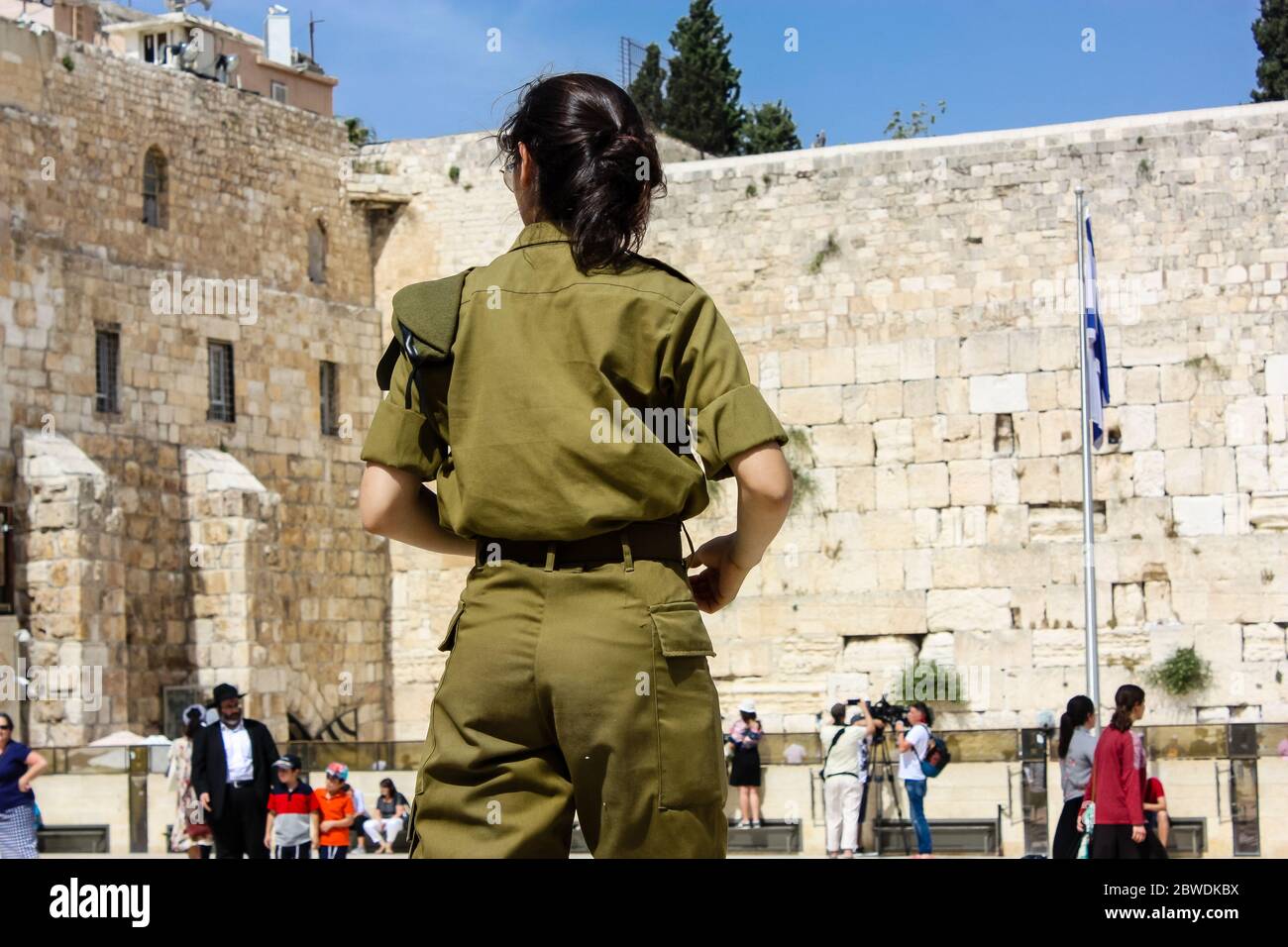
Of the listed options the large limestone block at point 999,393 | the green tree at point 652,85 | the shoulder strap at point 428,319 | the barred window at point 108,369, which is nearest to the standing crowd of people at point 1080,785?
the shoulder strap at point 428,319

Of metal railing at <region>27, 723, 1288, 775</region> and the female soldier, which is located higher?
the female soldier

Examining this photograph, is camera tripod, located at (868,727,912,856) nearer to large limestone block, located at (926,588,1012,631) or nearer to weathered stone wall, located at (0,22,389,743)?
large limestone block, located at (926,588,1012,631)

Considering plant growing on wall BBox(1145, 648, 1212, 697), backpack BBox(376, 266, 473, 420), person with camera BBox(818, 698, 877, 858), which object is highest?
backpack BBox(376, 266, 473, 420)

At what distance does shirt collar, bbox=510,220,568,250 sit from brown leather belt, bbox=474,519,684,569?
0.48 meters

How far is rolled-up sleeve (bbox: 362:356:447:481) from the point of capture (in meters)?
3.32

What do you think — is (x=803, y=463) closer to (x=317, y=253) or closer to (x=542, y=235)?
(x=317, y=253)

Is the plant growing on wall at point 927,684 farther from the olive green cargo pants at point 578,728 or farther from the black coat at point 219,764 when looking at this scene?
the olive green cargo pants at point 578,728

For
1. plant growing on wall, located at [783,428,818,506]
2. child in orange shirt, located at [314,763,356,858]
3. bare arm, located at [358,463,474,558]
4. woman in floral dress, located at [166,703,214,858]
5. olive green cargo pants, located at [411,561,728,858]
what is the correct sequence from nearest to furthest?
olive green cargo pants, located at [411,561,728,858], bare arm, located at [358,463,474,558], woman in floral dress, located at [166,703,214,858], child in orange shirt, located at [314,763,356,858], plant growing on wall, located at [783,428,818,506]

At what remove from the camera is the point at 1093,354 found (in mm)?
17266

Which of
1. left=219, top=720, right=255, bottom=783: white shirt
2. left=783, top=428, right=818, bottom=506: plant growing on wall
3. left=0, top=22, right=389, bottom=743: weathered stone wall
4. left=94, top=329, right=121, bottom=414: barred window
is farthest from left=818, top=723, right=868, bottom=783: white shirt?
left=94, top=329, right=121, bottom=414: barred window

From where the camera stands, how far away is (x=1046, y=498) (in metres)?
19.8

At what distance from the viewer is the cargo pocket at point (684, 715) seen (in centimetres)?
308
